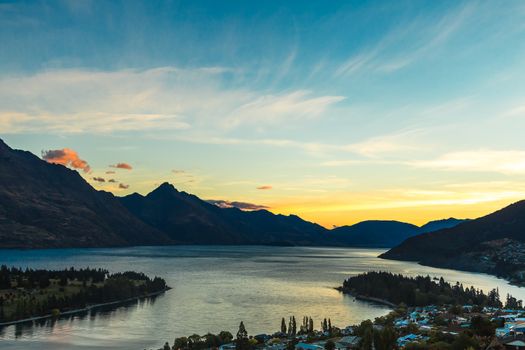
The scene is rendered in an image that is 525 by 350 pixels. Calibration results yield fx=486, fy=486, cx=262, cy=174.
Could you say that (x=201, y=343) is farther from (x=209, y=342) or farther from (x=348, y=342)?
(x=348, y=342)

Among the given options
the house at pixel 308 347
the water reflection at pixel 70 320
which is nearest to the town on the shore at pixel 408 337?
the house at pixel 308 347

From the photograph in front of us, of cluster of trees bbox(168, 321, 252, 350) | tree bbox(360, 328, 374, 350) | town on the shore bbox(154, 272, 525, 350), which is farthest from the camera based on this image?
cluster of trees bbox(168, 321, 252, 350)

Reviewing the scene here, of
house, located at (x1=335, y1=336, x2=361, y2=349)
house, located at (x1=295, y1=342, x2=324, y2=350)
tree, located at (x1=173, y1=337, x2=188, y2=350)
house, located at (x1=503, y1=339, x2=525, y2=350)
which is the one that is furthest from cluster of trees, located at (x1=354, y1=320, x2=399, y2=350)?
tree, located at (x1=173, y1=337, x2=188, y2=350)

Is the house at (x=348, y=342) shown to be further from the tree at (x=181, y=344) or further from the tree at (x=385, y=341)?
the tree at (x=181, y=344)

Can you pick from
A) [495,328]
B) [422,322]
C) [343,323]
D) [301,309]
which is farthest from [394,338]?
[301,309]

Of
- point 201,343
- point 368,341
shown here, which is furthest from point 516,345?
point 201,343

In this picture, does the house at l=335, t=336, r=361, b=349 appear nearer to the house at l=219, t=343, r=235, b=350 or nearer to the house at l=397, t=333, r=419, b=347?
the house at l=397, t=333, r=419, b=347

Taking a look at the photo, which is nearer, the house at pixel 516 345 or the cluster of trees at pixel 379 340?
the house at pixel 516 345

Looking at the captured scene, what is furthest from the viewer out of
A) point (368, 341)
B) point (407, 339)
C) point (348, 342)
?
point (348, 342)

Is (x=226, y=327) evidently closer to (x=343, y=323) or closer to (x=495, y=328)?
(x=343, y=323)

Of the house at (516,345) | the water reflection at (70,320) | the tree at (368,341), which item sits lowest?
the water reflection at (70,320)

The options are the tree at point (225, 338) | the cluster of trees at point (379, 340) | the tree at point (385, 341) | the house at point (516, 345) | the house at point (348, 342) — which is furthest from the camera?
the tree at point (225, 338)
